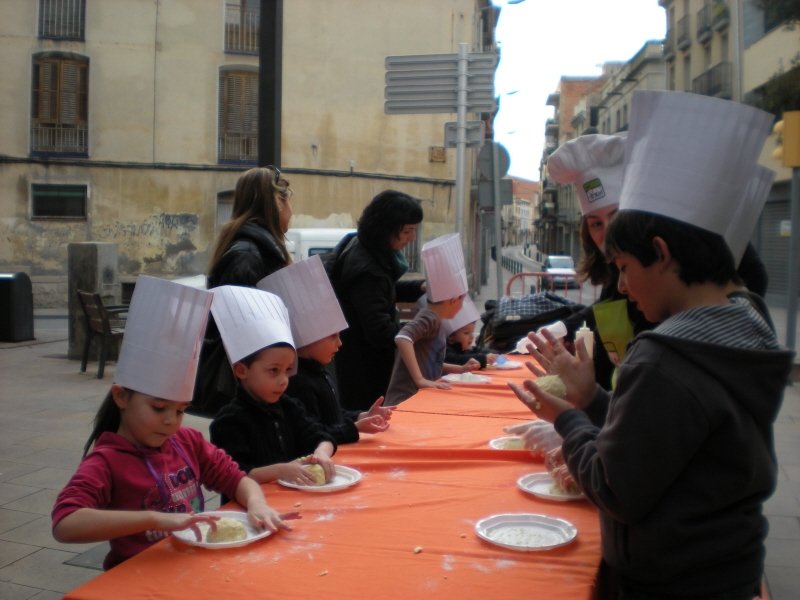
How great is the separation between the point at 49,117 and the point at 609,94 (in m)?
43.1

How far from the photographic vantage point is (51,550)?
4.05 metres

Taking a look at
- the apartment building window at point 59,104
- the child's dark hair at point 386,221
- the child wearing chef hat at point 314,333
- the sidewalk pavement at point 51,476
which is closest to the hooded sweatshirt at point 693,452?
the child wearing chef hat at point 314,333

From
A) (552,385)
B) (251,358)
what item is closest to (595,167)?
(552,385)

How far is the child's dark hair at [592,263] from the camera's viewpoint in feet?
10.1

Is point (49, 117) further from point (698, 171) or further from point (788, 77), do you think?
point (698, 171)

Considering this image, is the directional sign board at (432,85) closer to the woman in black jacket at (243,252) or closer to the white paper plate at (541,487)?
the woman in black jacket at (243,252)

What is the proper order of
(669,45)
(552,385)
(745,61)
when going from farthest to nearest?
1. (669,45)
2. (745,61)
3. (552,385)

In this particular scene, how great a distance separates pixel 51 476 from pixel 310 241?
8891 millimetres

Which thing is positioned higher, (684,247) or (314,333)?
(684,247)

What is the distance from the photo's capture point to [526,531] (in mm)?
2025

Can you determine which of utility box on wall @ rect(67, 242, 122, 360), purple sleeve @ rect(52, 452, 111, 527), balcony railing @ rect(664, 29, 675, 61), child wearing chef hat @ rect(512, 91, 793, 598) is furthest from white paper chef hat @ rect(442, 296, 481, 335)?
balcony railing @ rect(664, 29, 675, 61)

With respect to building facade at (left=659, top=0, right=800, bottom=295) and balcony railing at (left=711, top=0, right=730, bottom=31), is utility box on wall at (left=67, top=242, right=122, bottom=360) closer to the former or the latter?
building facade at (left=659, top=0, right=800, bottom=295)

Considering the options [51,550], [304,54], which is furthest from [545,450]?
[304,54]

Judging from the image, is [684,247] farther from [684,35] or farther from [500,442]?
[684,35]
